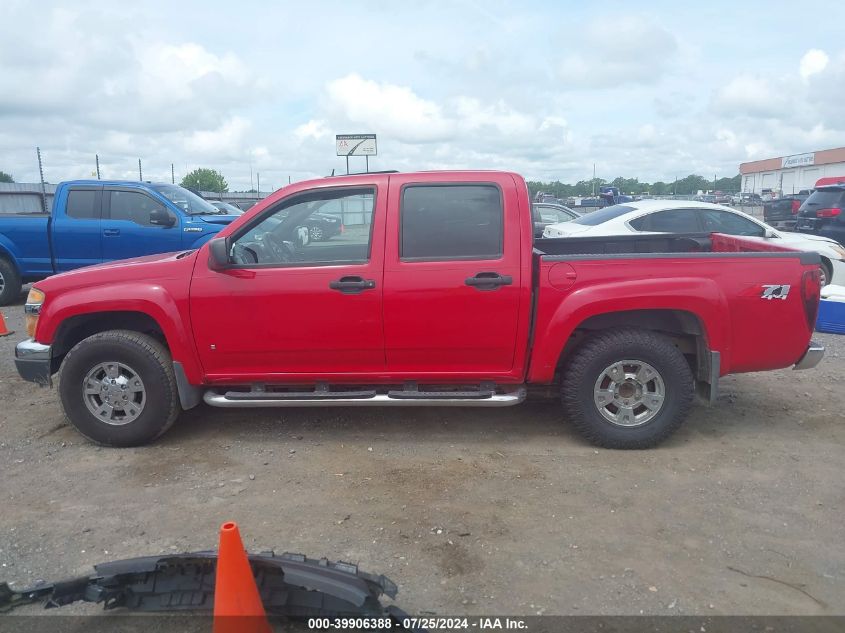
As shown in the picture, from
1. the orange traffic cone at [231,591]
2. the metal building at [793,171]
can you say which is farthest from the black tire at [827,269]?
the metal building at [793,171]

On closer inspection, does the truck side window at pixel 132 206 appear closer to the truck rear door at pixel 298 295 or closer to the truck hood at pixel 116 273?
the truck hood at pixel 116 273

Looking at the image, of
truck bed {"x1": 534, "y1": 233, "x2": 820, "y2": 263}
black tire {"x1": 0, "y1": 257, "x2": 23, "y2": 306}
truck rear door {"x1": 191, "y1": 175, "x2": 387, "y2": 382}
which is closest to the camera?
truck rear door {"x1": 191, "y1": 175, "x2": 387, "y2": 382}

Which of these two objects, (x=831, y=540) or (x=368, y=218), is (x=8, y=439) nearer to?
(x=368, y=218)

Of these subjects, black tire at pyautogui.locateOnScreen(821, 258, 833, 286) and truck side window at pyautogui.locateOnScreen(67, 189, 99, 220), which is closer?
black tire at pyautogui.locateOnScreen(821, 258, 833, 286)

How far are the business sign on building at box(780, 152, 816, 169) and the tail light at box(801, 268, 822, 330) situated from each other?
2559 inches

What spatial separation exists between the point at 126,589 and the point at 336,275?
219cm

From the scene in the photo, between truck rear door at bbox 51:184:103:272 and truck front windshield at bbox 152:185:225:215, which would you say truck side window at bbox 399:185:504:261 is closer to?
truck front windshield at bbox 152:185:225:215

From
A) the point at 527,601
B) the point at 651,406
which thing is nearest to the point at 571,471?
the point at 651,406

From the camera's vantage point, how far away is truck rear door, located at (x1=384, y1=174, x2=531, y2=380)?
426 cm

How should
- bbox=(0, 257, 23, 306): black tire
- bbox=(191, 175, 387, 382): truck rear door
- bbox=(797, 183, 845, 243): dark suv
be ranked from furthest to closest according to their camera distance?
bbox=(797, 183, 845, 243): dark suv
bbox=(0, 257, 23, 306): black tire
bbox=(191, 175, 387, 382): truck rear door

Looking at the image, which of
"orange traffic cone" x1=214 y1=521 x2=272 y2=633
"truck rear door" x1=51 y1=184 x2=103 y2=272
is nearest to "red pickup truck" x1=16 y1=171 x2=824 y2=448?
"orange traffic cone" x1=214 y1=521 x2=272 y2=633

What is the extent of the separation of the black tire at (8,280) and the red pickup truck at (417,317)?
6.08 meters

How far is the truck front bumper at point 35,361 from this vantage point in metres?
4.52

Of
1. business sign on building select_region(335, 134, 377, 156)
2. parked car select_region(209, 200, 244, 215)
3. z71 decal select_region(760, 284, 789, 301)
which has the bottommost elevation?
z71 decal select_region(760, 284, 789, 301)
